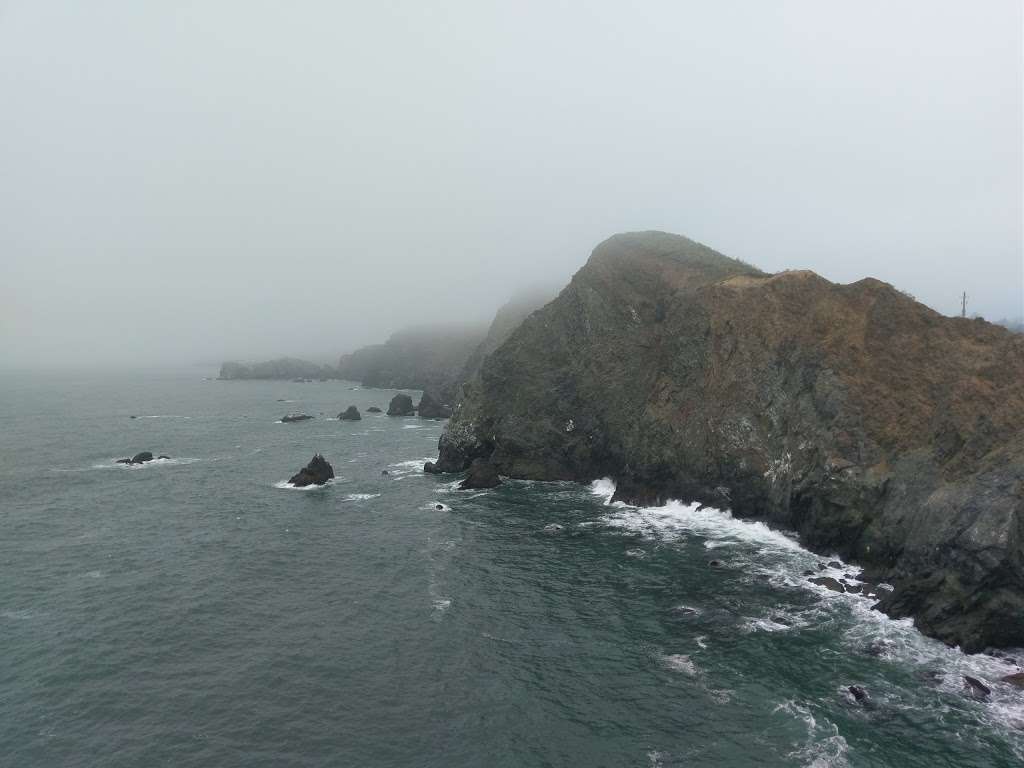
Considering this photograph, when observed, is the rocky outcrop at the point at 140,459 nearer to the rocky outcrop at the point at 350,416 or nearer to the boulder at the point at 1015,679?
the rocky outcrop at the point at 350,416

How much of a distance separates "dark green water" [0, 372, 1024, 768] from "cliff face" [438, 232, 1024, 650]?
13.8 ft

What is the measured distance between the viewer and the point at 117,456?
99.3m

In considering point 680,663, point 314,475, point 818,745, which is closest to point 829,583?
point 680,663

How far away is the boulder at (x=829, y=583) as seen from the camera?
4472 cm

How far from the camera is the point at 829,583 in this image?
148ft

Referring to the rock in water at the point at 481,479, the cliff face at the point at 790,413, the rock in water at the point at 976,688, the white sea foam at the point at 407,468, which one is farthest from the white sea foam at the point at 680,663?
the white sea foam at the point at 407,468

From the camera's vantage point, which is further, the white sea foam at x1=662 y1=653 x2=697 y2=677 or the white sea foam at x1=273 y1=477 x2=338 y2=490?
the white sea foam at x1=273 y1=477 x2=338 y2=490

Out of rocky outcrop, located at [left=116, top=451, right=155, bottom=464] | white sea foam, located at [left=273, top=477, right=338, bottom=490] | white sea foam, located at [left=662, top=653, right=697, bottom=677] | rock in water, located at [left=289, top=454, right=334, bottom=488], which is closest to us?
white sea foam, located at [left=662, top=653, right=697, bottom=677]

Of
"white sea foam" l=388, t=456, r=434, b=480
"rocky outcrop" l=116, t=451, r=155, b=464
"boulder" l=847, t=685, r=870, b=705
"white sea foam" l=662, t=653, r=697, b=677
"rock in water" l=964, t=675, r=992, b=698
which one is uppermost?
"rock in water" l=964, t=675, r=992, b=698

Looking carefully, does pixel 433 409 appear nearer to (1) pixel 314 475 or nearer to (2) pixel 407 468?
(2) pixel 407 468

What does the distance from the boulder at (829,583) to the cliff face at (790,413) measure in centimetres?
372

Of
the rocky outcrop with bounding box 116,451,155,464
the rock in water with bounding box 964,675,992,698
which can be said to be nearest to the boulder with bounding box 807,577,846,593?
the rock in water with bounding box 964,675,992,698

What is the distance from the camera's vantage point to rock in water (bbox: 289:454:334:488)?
258 feet

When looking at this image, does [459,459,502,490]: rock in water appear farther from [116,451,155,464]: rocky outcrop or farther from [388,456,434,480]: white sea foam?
[116,451,155,464]: rocky outcrop
